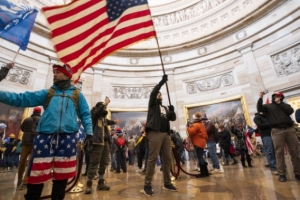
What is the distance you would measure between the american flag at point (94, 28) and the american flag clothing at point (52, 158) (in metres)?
1.49

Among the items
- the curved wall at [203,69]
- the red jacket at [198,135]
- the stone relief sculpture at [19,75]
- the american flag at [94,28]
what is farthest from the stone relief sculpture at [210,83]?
the stone relief sculpture at [19,75]

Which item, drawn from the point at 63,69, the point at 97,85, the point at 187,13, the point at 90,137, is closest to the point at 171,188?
the point at 90,137

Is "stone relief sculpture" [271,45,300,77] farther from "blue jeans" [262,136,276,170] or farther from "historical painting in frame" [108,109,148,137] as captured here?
"historical painting in frame" [108,109,148,137]

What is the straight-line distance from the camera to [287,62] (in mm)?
10070

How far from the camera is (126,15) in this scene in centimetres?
375

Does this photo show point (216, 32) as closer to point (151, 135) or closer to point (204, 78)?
point (204, 78)

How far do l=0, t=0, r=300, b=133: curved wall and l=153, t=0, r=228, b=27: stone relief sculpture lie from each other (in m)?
3.54

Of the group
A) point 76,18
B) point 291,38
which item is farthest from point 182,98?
point 76,18

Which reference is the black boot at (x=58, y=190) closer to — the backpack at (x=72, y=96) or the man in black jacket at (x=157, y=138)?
the backpack at (x=72, y=96)

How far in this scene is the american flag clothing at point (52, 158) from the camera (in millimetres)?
1676

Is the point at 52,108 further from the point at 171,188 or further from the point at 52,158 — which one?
the point at 171,188

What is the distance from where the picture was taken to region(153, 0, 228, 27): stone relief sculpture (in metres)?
15.2

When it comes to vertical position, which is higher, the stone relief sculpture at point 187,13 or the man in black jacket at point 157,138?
the stone relief sculpture at point 187,13

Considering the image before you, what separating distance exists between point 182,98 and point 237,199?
1171 cm
